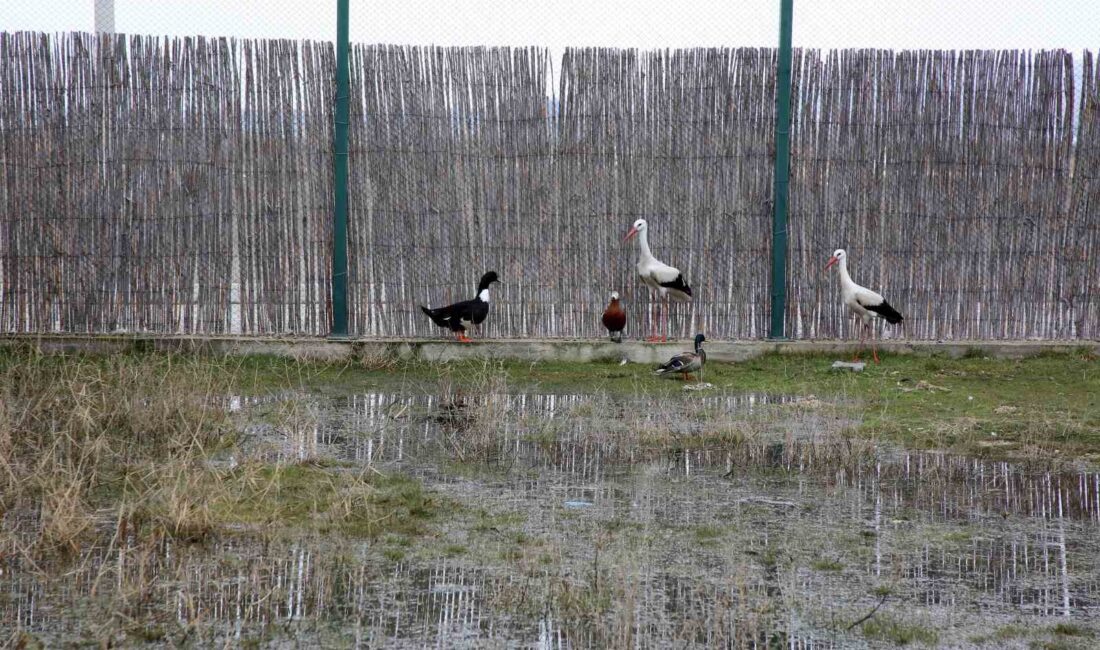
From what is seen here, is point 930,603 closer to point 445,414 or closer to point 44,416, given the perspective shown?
point 445,414

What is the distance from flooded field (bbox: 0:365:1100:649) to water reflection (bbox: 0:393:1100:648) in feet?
0.04

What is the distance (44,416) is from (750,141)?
19.0 ft

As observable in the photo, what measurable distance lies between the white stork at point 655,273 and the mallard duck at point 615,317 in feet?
0.92

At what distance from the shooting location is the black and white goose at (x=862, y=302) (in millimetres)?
9320

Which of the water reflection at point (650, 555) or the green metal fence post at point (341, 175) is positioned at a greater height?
the green metal fence post at point (341, 175)

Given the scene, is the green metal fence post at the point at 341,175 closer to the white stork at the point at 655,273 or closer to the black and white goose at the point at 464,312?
the black and white goose at the point at 464,312

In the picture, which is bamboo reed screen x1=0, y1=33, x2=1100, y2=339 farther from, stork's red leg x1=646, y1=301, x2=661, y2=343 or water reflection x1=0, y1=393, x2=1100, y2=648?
water reflection x1=0, y1=393, x2=1100, y2=648

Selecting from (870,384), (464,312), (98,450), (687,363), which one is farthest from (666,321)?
(98,450)

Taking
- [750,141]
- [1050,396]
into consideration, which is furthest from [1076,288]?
[750,141]

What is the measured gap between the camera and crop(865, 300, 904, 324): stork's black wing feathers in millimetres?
9383

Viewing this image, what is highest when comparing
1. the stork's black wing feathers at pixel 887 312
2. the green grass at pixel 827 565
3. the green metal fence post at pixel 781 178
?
the green metal fence post at pixel 781 178

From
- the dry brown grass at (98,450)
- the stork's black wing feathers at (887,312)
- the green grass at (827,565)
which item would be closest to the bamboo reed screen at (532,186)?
the stork's black wing feathers at (887,312)

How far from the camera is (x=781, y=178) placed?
9.64 m

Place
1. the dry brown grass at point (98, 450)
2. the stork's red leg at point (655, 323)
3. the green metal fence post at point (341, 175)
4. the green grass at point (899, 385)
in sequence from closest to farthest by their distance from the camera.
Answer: the dry brown grass at point (98, 450), the green grass at point (899, 385), the green metal fence post at point (341, 175), the stork's red leg at point (655, 323)
